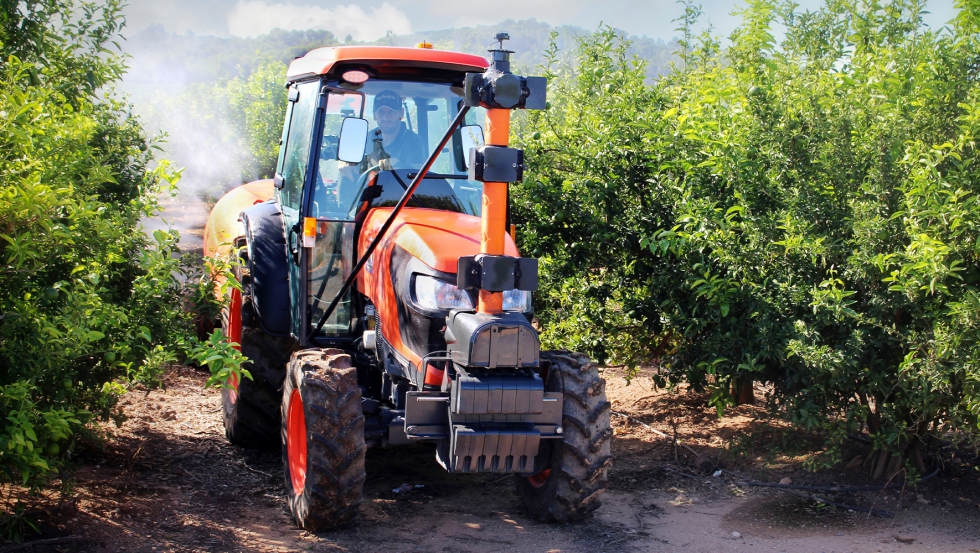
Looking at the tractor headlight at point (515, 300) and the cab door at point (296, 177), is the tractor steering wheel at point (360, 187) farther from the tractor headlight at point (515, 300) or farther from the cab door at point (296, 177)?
the tractor headlight at point (515, 300)

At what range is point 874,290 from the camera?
5.28 metres

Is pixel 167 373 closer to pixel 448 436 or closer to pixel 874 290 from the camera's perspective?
pixel 448 436

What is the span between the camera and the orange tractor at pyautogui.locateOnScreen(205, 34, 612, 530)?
432 centimetres

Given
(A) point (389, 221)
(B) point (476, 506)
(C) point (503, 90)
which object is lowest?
(B) point (476, 506)

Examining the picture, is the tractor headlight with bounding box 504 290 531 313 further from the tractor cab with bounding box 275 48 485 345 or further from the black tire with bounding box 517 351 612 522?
the tractor cab with bounding box 275 48 485 345

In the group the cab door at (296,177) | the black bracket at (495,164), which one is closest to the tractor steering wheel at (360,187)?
the cab door at (296,177)

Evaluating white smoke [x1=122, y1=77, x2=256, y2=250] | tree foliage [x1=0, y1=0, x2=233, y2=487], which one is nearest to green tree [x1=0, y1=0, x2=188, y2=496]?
tree foliage [x1=0, y1=0, x2=233, y2=487]

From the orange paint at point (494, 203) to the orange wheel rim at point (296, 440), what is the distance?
146cm

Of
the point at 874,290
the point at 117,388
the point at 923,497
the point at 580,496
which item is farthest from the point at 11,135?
the point at 923,497

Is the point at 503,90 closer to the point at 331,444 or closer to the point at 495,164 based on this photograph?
the point at 495,164

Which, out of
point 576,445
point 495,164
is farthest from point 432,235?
point 576,445

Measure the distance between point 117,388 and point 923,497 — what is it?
4.82 metres

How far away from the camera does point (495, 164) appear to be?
4184 mm

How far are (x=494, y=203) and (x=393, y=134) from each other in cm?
140
